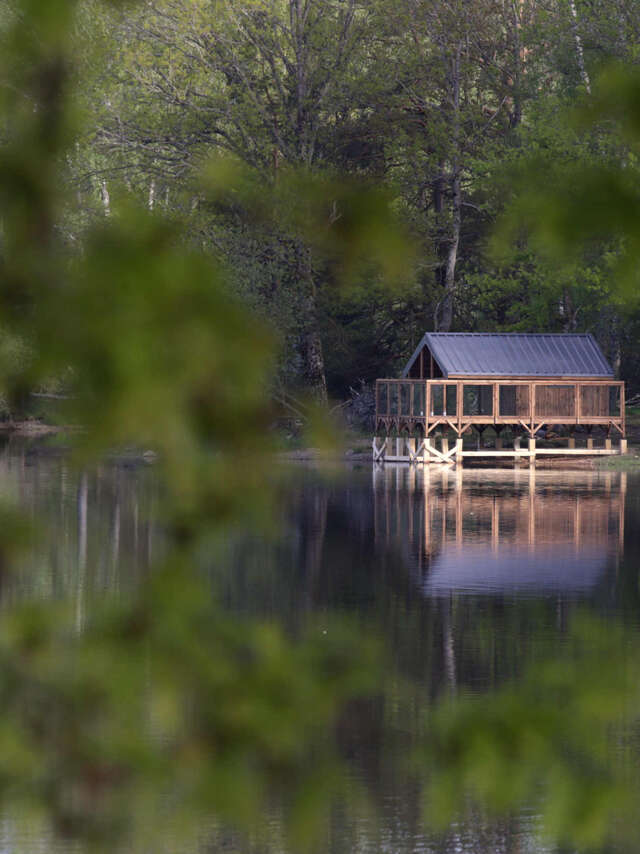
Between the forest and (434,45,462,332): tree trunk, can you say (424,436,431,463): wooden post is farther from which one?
(434,45,462,332): tree trunk

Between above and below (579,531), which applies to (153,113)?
Answer: above

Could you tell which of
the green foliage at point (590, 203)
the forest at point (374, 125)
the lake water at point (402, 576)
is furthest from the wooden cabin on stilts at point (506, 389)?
the green foliage at point (590, 203)

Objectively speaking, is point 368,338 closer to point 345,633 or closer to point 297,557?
point 297,557

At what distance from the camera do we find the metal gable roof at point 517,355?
5300 centimetres

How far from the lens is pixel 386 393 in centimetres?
5494

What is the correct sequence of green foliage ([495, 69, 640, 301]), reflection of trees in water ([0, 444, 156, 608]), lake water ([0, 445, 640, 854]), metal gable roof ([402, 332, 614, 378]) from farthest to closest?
metal gable roof ([402, 332, 614, 378]) → reflection of trees in water ([0, 444, 156, 608]) → lake water ([0, 445, 640, 854]) → green foliage ([495, 69, 640, 301])

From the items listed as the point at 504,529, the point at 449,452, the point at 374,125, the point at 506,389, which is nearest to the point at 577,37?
the point at 374,125

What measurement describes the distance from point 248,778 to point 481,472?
1836 inches

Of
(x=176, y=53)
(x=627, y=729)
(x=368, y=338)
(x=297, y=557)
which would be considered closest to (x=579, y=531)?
(x=297, y=557)

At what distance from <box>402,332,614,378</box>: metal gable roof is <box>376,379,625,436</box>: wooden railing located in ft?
1.61

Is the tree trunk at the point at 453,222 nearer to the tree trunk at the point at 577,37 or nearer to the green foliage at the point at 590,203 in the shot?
the tree trunk at the point at 577,37

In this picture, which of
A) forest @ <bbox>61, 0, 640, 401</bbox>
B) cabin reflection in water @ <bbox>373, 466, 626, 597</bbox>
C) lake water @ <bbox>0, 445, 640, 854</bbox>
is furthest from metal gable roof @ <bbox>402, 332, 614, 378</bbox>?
lake water @ <bbox>0, 445, 640, 854</bbox>

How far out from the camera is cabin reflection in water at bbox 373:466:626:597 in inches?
895

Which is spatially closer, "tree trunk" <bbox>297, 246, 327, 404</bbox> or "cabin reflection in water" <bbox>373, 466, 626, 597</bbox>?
"cabin reflection in water" <bbox>373, 466, 626, 597</bbox>
